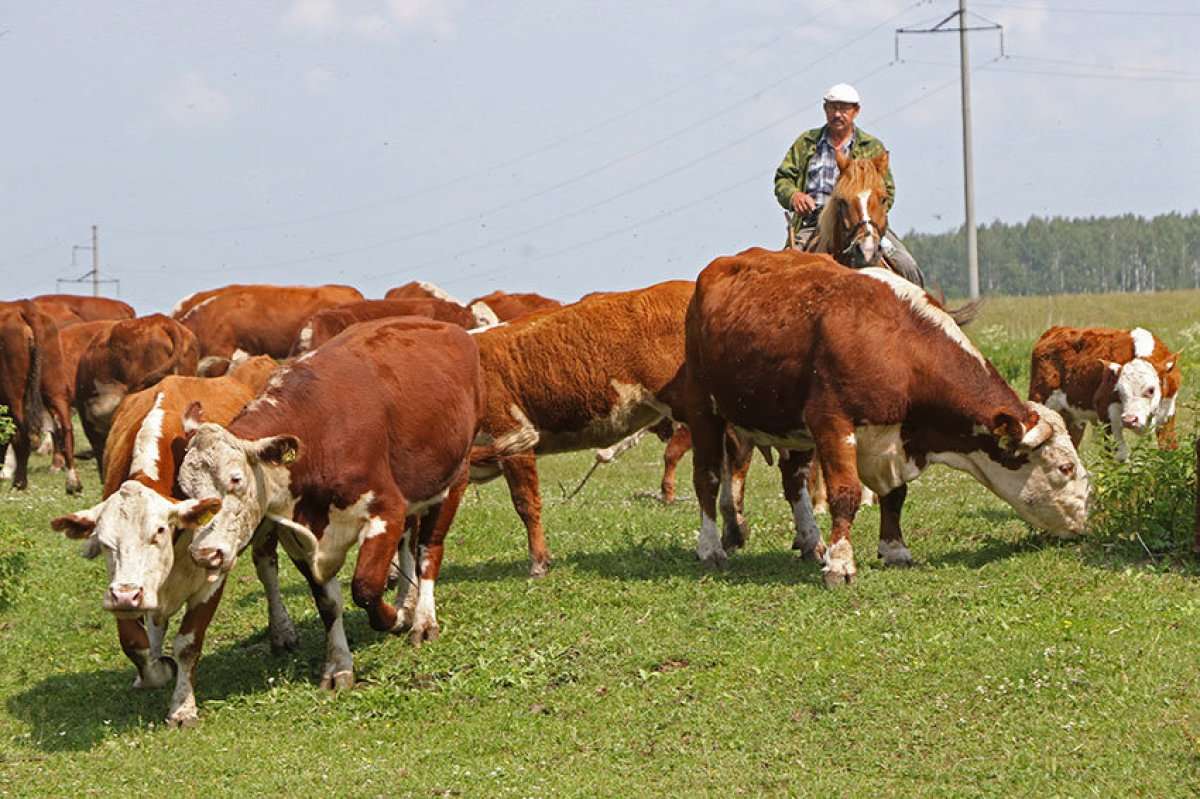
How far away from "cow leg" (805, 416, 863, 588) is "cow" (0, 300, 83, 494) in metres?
12.5

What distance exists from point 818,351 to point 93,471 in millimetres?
14919

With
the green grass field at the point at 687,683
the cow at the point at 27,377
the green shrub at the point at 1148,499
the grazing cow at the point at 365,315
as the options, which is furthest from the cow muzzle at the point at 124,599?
the grazing cow at the point at 365,315

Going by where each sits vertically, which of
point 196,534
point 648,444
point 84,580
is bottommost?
point 648,444

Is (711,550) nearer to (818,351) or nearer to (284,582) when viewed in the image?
(818,351)

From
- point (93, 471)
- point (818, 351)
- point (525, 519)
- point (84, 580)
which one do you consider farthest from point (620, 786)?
point (93, 471)

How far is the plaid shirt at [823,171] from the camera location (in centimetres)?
1519

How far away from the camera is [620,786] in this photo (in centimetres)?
817

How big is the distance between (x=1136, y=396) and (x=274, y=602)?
27.9 feet

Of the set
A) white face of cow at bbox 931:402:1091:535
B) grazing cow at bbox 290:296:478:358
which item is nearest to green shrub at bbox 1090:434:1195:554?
white face of cow at bbox 931:402:1091:535

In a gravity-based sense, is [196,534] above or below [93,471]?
above

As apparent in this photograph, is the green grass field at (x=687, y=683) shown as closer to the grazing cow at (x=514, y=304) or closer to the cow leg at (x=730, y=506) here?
the cow leg at (x=730, y=506)

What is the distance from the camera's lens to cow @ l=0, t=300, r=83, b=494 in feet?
69.7

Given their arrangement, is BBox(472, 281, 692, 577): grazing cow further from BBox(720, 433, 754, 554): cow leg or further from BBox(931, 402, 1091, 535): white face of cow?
BBox(931, 402, 1091, 535): white face of cow

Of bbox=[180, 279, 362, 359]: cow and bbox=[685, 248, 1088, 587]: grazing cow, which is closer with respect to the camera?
bbox=[685, 248, 1088, 587]: grazing cow
